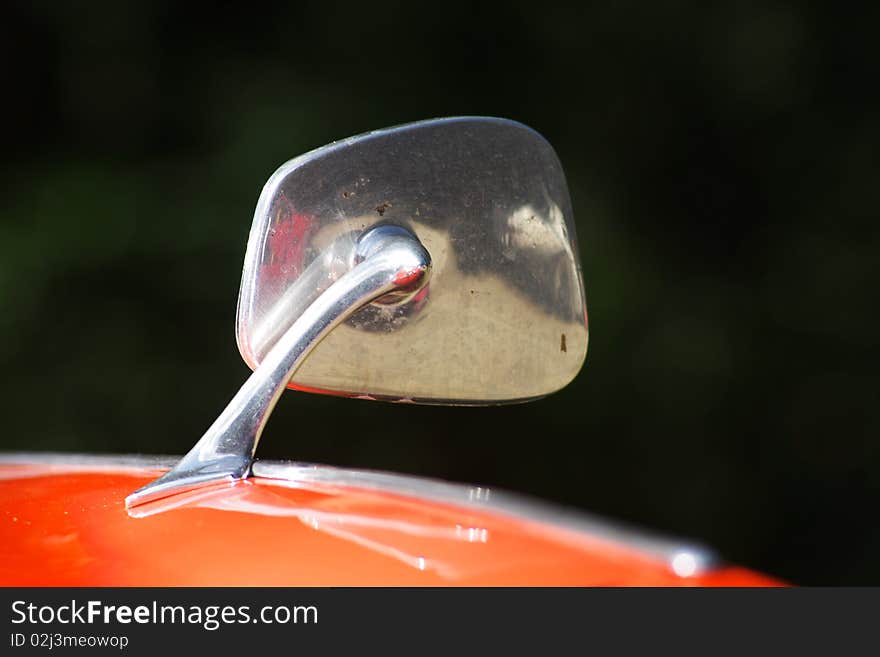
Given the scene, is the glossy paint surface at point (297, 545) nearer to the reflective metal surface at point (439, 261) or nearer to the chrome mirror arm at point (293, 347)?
the chrome mirror arm at point (293, 347)

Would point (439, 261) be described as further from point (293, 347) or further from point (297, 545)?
point (297, 545)

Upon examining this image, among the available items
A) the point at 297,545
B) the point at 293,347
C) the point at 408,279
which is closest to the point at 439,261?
the point at 408,279

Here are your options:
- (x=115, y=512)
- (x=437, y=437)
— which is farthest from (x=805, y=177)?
(x=115, y=512)

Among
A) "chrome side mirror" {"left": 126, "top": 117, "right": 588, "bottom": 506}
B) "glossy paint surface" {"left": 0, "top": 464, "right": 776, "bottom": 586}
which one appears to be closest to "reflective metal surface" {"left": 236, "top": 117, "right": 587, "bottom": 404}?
"chrome side mirror" {"left": 126, "top": 117, "right": 588, "bottom": 506}

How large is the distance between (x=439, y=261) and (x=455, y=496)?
0.22 m

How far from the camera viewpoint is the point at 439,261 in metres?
0.97

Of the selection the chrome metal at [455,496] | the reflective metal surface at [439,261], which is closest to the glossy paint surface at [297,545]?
the chrome metal at [455,496]

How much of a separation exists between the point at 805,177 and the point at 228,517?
3.55 m

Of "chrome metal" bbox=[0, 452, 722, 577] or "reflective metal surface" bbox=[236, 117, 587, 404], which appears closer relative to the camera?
"chrome metal" bbox=[0, 452, 722, 577]

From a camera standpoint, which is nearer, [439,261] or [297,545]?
[297,545]

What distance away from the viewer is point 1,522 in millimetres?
915

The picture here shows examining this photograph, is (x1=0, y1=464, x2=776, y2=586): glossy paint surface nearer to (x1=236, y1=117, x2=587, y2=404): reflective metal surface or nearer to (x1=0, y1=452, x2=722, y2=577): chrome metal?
(x1=0, y1=452, x2=722, y2=577): chrome metal

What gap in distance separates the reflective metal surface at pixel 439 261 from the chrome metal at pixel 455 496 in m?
0.09

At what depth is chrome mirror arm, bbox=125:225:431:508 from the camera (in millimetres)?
911
